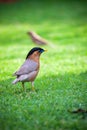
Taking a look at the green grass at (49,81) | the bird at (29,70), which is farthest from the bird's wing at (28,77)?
the green grass at (49,81)

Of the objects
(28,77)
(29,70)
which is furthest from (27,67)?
(28,77)

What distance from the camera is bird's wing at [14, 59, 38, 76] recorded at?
9.41 m

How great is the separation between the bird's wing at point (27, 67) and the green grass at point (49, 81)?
51cm

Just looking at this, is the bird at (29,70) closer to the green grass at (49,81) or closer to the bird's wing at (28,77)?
the bird's wing at (28,77)

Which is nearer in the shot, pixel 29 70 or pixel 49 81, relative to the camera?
pixel 29 70

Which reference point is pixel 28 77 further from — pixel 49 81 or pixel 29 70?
pixel 49 81

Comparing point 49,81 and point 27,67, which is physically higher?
point 27,67

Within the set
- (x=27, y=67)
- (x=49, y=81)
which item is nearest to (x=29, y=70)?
(x=27, y=67)

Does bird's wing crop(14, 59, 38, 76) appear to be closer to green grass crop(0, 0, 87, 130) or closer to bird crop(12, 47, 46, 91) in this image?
bird crop(12, 47, 46, 91)

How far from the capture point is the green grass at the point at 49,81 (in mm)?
7496

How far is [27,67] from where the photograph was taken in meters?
9.59

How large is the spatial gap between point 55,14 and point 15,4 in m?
6.56

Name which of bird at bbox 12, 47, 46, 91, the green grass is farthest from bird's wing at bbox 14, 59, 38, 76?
the green grass

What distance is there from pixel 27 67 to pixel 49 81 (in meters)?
1.59
